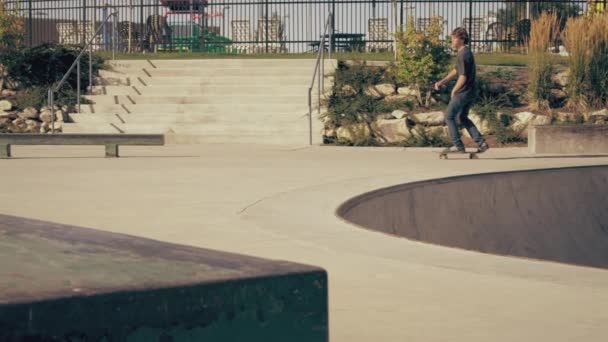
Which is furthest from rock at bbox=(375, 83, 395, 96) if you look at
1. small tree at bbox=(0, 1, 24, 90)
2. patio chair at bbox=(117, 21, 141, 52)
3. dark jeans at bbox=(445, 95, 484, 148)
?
patio chair at bbox=(117, 21, 141, 52)

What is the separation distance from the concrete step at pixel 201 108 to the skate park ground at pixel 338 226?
3.53 m

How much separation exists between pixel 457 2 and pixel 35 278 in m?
24.8

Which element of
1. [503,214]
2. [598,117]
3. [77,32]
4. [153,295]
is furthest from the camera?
[77,32]

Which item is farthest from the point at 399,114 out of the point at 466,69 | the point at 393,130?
the point at 466,69

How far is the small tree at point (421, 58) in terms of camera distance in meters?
21.1

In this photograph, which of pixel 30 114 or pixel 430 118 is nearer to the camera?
pixel 430 118

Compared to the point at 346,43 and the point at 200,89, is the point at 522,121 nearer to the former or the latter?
the point at 200,89

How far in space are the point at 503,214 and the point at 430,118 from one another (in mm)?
8433

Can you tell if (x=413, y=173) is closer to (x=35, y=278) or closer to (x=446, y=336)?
(x=446, y=336)

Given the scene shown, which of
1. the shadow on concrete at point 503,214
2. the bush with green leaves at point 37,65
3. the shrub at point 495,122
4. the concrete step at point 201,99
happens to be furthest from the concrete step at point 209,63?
the shadow on concrete at point 503,214

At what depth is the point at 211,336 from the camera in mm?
3281

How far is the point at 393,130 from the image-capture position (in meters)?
20.2

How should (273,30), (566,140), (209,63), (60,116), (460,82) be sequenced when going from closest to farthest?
(460,82)
(566,140)
(60,116)
(209,63)
(273,30)

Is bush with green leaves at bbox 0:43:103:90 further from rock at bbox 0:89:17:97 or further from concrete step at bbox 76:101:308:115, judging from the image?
concrete step at bbox 76:101:308:115
